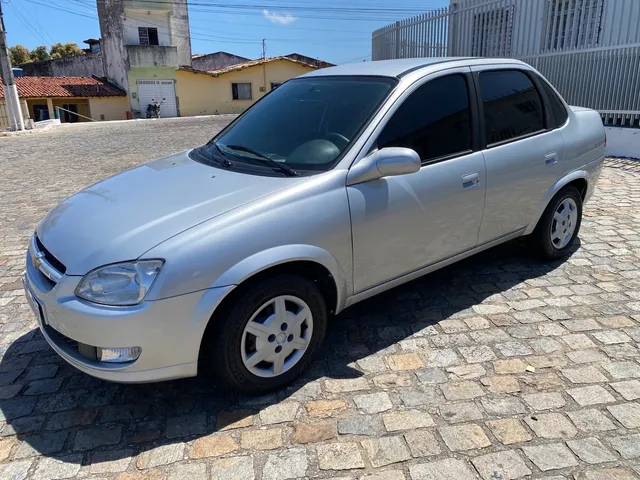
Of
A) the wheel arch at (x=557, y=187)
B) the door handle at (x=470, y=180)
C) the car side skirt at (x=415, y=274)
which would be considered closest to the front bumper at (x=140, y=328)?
the car side skirt at (x=415, y=274)

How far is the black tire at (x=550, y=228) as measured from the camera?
14.3 ft

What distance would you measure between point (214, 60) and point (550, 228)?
52.9 metres

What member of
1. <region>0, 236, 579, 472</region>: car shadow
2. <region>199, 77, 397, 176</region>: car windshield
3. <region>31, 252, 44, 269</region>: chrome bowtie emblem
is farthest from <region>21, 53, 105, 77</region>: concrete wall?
<region>0, 236, 579, 472</region>: car shadow

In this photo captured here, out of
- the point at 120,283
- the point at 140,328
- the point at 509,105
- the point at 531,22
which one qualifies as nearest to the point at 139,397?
the point at 140,328

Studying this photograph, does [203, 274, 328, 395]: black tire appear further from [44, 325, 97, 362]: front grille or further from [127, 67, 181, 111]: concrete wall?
[127, 67, 181, 111]: concrete wall

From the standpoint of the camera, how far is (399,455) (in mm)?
2412

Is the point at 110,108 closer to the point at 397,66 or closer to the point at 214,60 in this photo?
the point at 214,60

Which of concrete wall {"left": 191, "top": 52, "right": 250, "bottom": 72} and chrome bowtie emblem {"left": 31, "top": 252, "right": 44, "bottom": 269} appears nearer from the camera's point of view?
chrome bowtie emblem {"left": 31, "top": 252, "right": 44, "bottom": 269}

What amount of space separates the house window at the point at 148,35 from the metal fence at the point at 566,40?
34.2 metres

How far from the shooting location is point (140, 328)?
2383 millimetres

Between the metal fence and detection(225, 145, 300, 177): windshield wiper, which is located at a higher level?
the metal fence

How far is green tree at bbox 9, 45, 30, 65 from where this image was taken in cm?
6191

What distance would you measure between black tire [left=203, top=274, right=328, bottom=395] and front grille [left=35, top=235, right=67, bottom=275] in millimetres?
829

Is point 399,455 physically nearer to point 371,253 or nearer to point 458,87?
point 371,253
